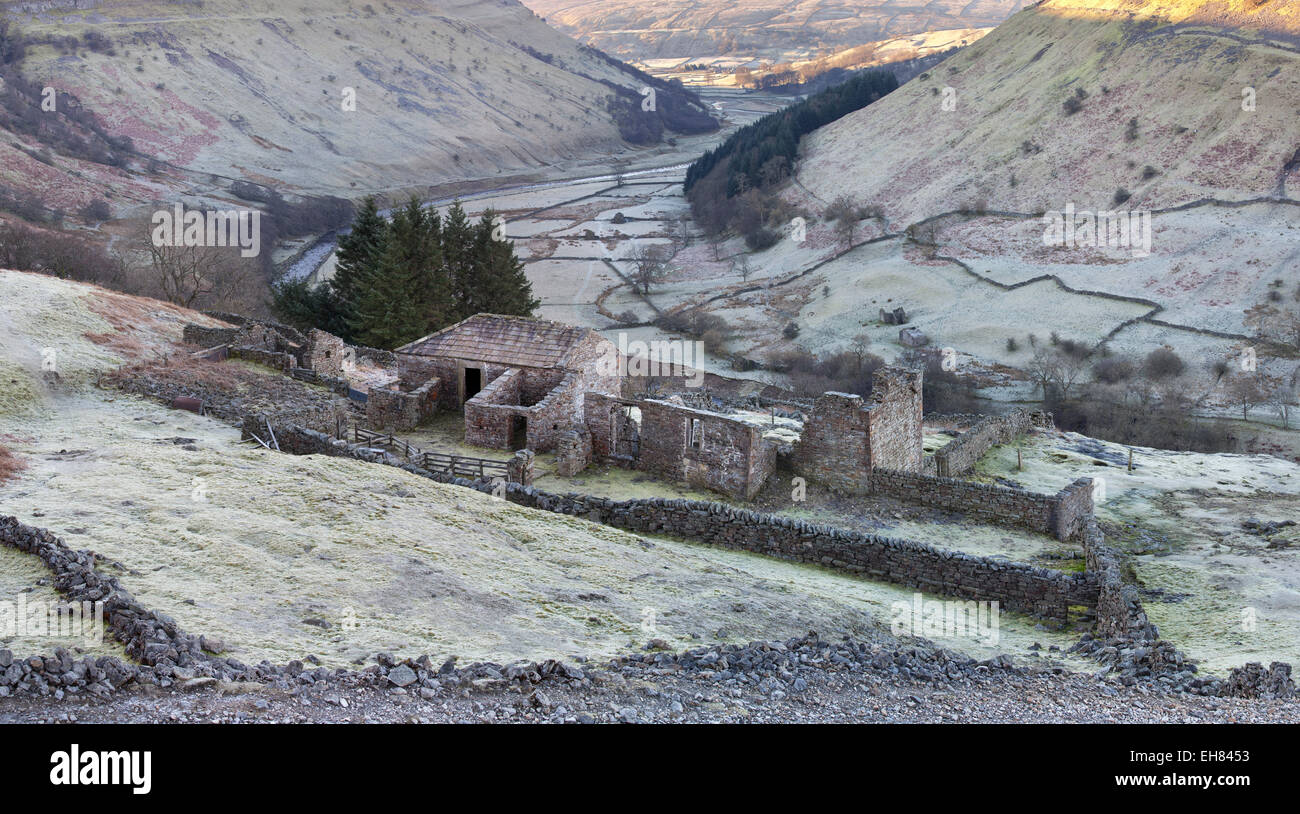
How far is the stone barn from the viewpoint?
2227cm

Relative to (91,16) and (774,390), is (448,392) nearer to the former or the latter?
(774,390)

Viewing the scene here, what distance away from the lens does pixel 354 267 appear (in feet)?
135

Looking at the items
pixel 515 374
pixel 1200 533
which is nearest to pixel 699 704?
pixel 515 374

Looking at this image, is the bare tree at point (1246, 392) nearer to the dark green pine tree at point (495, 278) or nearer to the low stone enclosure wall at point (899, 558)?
the low stone enclosure wall at point (899, 558)

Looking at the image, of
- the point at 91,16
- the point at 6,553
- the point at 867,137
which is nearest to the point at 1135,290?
the point at 867,137

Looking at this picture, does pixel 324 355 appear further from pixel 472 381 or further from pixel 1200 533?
pixel 1200 533

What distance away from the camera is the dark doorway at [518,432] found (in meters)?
22.4

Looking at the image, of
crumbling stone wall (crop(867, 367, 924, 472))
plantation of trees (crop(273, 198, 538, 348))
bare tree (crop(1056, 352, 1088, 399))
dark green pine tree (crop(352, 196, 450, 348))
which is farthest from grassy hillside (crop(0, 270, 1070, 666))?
bare tree (crop(1056, 352, 1088, 399))

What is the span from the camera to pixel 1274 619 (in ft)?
46.7

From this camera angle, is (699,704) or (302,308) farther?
(302,308)
